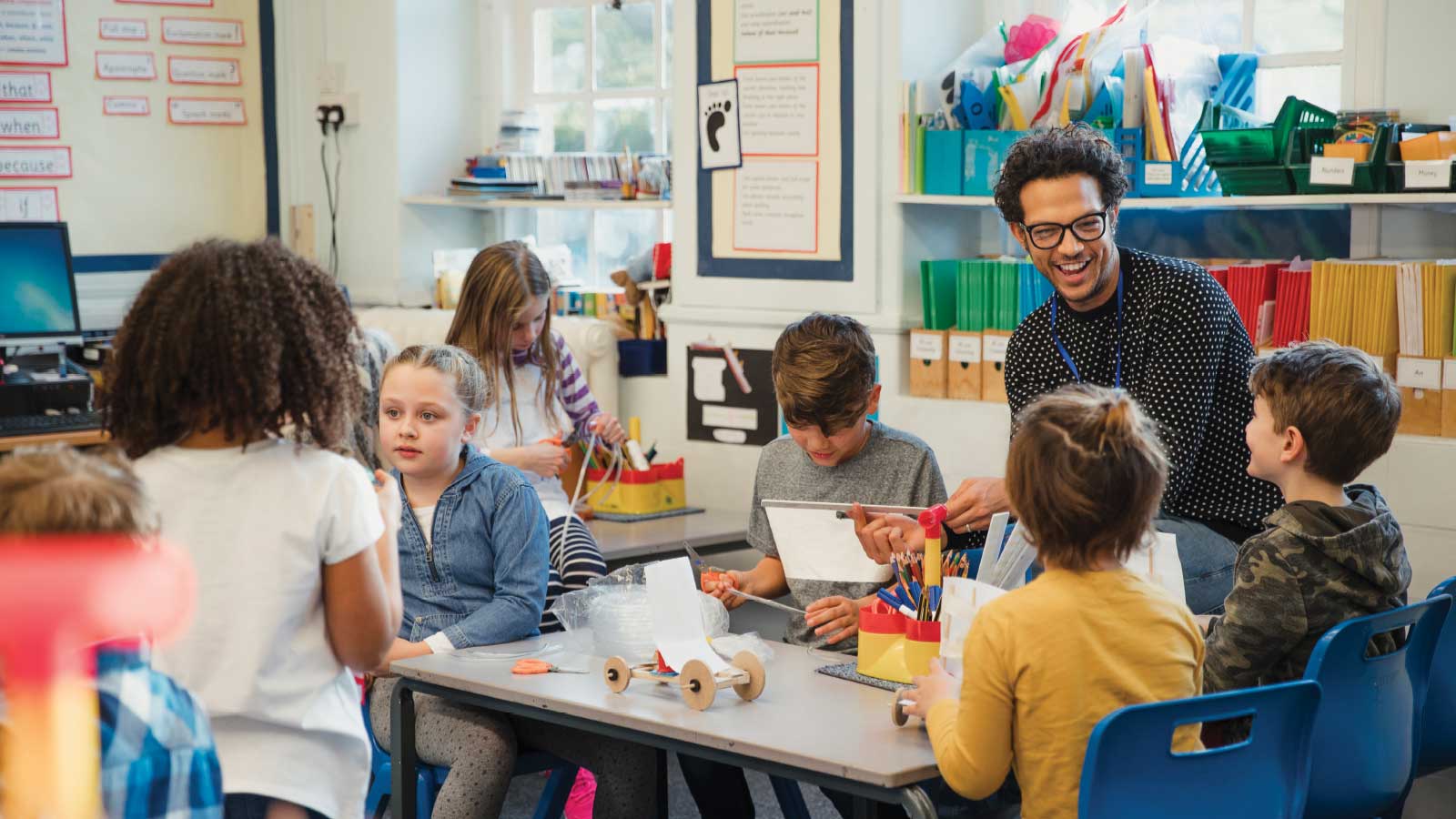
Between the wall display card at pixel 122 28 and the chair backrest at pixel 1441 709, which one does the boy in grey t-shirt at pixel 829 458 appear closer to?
the chair backrest at pixel 1441 709

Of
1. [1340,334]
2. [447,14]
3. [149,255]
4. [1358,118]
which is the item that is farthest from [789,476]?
[149,255]

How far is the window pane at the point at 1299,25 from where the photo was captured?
3.55 m

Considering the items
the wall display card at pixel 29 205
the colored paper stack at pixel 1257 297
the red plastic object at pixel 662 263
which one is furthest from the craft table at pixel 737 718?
the wall display card at pixel 29 205

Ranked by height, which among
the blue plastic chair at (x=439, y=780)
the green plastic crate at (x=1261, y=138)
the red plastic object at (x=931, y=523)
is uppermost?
the green plastic crate at (x=1261, y=138)

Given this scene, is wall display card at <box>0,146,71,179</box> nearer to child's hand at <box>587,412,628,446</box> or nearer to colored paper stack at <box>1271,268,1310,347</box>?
child's hand at <box>587,412,628,446</box>

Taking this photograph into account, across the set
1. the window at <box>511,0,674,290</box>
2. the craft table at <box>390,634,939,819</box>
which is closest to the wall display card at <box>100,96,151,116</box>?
the window at <box>511,0,674,290</box>

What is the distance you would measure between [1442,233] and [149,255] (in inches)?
158

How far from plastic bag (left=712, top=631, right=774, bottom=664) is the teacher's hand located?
342 mm

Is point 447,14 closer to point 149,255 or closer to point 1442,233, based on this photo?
point 149,255

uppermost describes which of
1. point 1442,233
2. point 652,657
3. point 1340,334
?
point 1442,233

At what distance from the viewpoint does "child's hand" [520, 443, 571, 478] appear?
140 inches

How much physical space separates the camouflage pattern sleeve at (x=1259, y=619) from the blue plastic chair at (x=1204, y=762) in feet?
0.57

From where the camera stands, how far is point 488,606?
2643 millimetres

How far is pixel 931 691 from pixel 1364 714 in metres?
0.62
